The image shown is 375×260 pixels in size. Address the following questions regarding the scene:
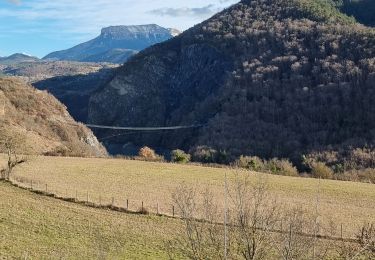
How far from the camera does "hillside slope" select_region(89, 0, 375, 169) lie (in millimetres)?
114188

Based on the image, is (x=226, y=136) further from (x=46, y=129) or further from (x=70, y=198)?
(x=70, y=198)

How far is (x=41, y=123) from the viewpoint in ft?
342

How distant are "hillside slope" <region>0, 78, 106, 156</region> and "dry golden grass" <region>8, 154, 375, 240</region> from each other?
18.6 m

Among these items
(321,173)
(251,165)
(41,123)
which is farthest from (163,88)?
(321,173)

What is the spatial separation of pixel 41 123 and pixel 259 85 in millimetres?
62031

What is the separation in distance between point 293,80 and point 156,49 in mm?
81035

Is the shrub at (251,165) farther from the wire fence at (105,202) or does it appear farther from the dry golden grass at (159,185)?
the wire fence at (105,202)

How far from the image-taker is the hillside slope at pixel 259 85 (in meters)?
114

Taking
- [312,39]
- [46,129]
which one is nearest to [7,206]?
[46,129]

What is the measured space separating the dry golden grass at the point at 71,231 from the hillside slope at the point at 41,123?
143ft

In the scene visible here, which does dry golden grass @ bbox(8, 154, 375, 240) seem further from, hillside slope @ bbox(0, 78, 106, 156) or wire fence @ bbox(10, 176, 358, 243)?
hillside slope @ bbox(0, 78, 106, 156)

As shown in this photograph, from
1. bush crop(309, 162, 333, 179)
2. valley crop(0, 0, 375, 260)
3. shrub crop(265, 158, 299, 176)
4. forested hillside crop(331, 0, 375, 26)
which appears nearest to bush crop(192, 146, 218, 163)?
valley crop(0, 0, 375, 260)

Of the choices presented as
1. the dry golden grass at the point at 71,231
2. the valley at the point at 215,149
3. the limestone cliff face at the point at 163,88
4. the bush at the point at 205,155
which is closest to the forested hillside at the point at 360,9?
the valley at the point at 215,149

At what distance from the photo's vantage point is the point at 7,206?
40.1 metres
